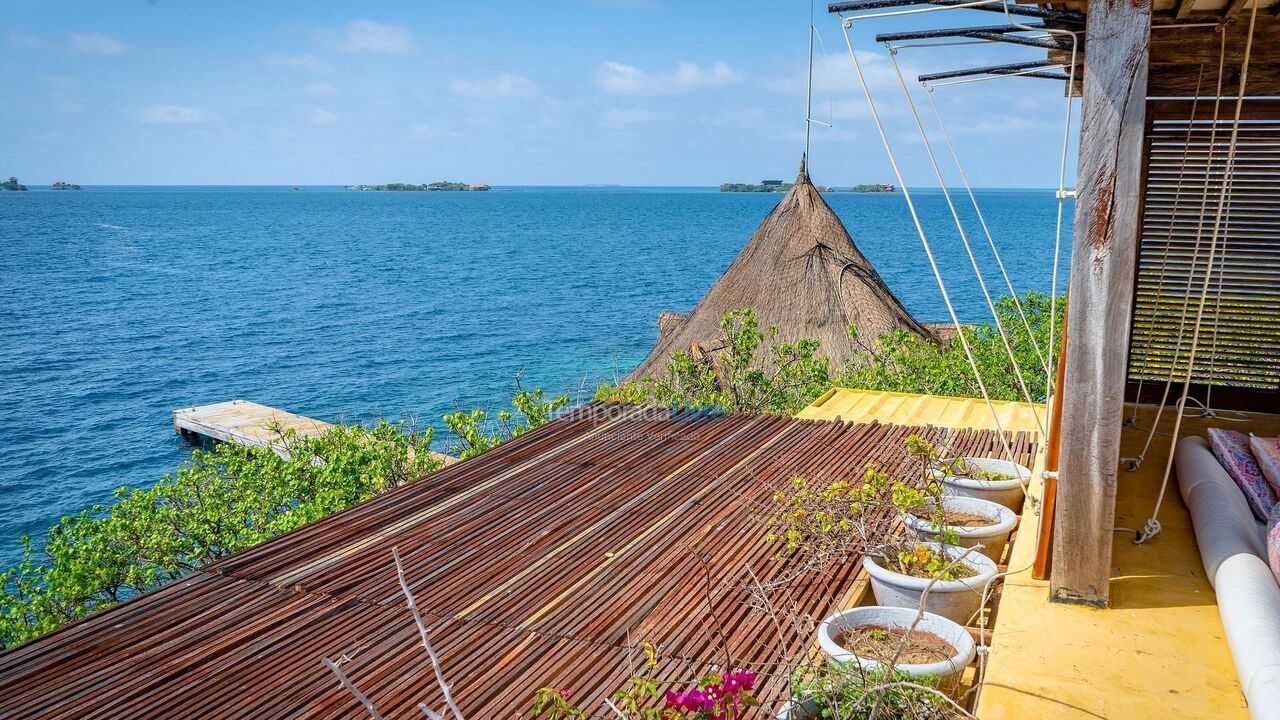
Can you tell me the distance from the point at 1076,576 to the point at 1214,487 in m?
0.89

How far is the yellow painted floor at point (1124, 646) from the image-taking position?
182cm

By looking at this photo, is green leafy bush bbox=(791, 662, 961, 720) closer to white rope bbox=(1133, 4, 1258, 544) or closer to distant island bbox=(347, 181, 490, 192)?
white rope bbox=(1133, 4, 1258, 544)

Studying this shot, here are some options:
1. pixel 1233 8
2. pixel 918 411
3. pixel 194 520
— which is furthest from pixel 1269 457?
pixel 194 520

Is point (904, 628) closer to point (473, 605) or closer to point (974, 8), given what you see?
point (473, 605)

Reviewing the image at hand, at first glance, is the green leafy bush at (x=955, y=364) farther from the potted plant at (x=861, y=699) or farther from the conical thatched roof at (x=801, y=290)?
the potted plant at (x=861, y=699)

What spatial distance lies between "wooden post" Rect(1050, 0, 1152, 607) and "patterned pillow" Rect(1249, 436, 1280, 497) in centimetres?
105

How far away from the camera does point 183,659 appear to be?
2336mm

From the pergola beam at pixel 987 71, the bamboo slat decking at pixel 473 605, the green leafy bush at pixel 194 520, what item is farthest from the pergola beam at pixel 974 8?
the green leafy bush at pixel 194 520

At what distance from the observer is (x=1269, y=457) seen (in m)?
2.84

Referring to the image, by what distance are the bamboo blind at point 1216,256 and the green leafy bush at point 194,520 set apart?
4.72 meters

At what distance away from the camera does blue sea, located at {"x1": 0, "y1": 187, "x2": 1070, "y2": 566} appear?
1455 centimetres

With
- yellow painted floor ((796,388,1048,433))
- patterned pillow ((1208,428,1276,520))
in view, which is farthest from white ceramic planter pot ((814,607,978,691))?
yellow painted floor ((796,388,1048,433))

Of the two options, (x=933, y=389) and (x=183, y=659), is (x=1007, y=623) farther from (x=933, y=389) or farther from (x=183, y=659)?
(x=933, y=389)

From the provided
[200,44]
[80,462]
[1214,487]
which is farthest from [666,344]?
[200,44]
